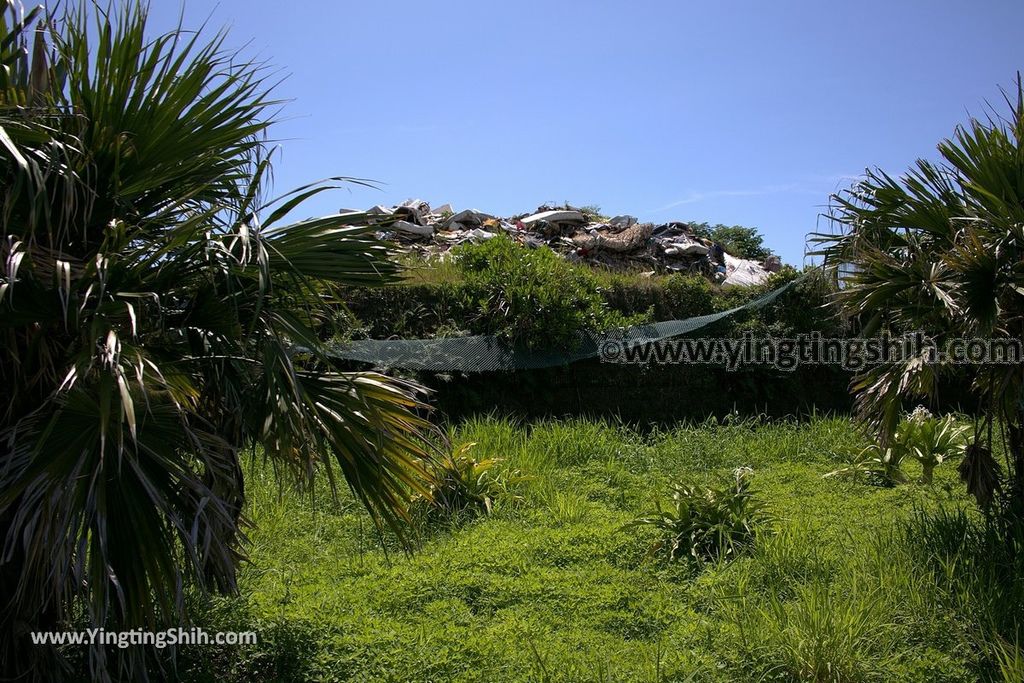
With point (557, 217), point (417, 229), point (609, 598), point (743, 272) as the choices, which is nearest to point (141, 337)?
point (609, 598)

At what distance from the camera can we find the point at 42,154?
112 inches

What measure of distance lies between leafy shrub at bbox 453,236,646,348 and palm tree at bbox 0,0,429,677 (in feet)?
15.1

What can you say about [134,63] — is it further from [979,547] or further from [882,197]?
[979,547]

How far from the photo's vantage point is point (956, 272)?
4.39 metres

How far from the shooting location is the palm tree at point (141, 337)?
2.70 m

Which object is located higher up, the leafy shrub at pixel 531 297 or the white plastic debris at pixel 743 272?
the white plastic debris at pixel 743 272

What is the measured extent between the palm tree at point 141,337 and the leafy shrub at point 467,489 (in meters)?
2.13

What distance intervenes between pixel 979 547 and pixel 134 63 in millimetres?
4518

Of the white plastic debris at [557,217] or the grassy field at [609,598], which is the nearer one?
the grassy field at [609,598]

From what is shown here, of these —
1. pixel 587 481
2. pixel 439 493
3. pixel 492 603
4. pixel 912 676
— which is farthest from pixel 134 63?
pixel 587 481

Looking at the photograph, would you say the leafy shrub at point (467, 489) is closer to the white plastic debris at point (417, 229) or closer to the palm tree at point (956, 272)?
the palm tree at point (956, 272)

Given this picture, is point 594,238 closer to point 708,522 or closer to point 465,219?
point 465,219

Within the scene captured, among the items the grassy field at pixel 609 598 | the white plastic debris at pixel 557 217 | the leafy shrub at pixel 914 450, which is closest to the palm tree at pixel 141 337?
the grassy field at pixel 609 598

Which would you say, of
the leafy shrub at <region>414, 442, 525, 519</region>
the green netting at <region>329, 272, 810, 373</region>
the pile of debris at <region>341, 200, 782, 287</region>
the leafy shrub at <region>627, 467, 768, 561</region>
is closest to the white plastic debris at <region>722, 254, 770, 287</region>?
the pile of debris at <region>341, 200, 782, 287</region>
